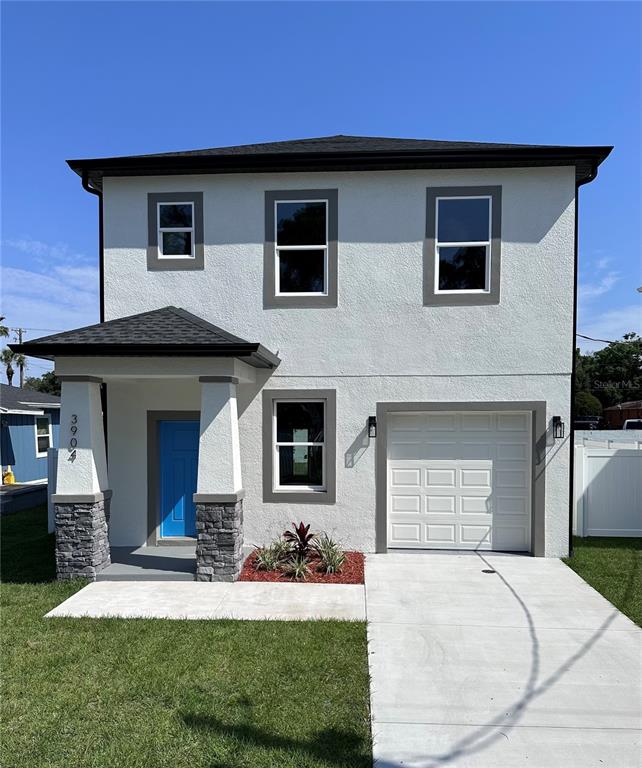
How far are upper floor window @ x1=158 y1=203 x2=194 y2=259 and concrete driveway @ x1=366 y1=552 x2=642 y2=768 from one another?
6.27m

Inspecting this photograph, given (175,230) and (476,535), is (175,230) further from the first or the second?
(476,535)

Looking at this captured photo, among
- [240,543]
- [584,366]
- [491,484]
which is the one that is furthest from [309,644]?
[584,366]

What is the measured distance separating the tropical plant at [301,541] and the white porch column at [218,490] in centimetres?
99

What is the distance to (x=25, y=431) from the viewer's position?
1919 centimetres

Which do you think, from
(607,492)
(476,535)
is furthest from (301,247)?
(607,492)

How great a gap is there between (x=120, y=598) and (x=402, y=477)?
472 cm

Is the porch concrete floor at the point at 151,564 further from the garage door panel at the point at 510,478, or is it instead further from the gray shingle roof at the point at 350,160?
the gray shingle roof at the point at 350,160

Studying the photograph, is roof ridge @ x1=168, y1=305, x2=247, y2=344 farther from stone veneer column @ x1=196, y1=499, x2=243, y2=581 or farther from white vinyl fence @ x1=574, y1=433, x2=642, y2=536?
white vinyl fence @ x1=574, y1=433, x2=642, y2=536

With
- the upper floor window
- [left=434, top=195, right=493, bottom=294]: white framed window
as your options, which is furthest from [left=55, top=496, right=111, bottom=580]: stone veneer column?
[left=434, top=195, right=493, bottom=294]: white framed window

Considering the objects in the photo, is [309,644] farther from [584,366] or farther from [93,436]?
[584,366]

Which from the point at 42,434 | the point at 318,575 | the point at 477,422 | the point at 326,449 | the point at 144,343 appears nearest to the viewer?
the point at 144,343

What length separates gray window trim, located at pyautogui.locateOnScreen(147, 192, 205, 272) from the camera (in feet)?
27.8

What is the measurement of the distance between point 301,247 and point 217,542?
16.2 feet

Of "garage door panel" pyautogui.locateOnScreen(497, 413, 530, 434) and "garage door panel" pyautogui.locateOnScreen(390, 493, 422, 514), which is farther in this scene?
"garage door panel" pyautogui.locateOnScreen(390, 493, 422, 514)
